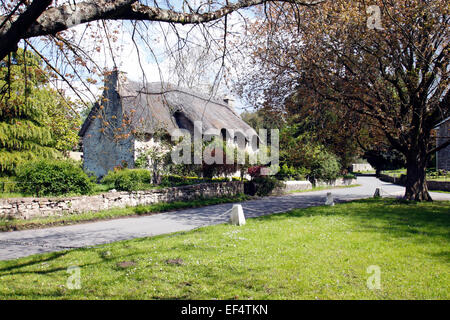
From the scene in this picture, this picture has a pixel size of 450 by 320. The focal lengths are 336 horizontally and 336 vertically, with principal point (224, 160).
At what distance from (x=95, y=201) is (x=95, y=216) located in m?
1.13

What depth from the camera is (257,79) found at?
1470 cm

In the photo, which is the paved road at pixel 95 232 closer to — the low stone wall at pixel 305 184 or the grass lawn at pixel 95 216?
the grass lawn at pixel 95 216

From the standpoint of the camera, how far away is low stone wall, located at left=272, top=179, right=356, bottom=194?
24812 millimetres

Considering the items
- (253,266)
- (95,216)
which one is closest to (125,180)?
(95,216)

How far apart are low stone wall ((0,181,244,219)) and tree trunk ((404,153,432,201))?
403 inches

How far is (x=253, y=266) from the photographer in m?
5.71

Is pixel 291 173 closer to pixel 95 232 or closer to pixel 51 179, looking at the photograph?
pixel 51 179

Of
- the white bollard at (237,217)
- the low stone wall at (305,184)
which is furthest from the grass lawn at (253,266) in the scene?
the low stone wall at (305,184)

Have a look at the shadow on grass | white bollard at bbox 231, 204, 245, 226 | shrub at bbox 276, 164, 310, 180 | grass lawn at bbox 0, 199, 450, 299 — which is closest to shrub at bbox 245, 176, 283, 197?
shrub at bbox 276, 164, 310, 180

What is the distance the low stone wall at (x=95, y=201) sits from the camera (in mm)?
11398
